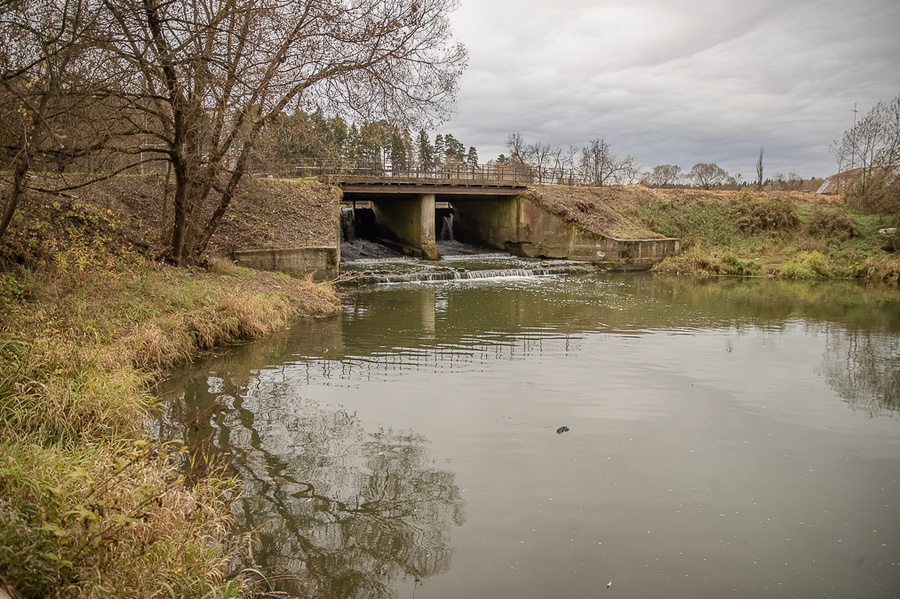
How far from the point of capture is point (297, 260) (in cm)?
1959

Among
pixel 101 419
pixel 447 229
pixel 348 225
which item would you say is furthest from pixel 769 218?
pixel 101 419

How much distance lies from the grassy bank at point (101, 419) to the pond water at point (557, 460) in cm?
58

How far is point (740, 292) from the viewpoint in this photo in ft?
71.4

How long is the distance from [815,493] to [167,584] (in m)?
5.76

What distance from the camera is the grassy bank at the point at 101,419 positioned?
144 inches

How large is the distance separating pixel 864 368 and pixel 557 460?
24.6 feet

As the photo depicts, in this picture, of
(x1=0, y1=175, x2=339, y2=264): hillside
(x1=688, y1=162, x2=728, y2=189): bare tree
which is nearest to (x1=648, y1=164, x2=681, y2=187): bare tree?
(x1=688, y1=162, x2=728, y2=189): bare tree

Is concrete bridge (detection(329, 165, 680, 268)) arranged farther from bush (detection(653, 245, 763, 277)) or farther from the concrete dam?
bush (detection(653, 245, 763, 277))

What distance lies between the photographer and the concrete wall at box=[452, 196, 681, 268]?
28531mm

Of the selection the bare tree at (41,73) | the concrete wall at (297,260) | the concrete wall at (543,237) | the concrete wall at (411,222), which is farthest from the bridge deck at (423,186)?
the bare tree at (41,73)

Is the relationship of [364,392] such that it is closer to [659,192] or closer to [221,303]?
[221,303]

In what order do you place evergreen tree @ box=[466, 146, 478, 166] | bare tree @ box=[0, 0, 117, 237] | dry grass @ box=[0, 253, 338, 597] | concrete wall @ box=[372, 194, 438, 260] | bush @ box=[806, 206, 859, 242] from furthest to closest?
evergreen tree @ box=[466, 146, 478, 166] → bush @ box=[806, 206, 859, 242] → concrete wall @ box=[372, 194, 438, 260] → bare tree @ box=[0, 0, 117, 237] → dry grass @ box=[0, 253, 338, 597]

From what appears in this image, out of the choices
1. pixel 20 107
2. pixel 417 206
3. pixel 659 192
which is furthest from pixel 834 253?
pixel 20 107

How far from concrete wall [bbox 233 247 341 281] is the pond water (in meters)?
6.35
